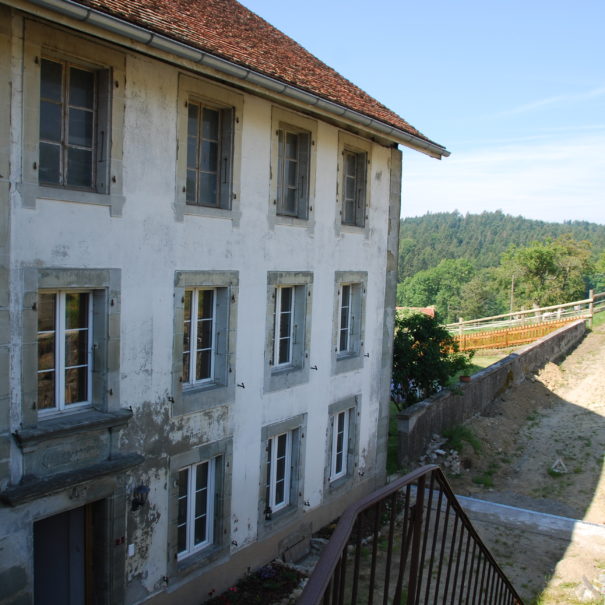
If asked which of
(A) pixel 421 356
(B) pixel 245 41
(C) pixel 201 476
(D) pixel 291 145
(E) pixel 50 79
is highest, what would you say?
(B) pixel 245 41

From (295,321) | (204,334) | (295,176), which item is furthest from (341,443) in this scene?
(295,176)

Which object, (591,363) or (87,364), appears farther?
(591,363)

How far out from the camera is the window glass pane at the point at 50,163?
648cm

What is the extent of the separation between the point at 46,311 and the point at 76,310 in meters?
0.38

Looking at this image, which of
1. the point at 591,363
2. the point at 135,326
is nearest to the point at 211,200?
the point at 135,326

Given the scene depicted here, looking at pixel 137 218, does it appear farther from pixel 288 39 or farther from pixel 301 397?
pixel 288 39

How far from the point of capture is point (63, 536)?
23.7 feet

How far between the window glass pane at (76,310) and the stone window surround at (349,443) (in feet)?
17.9

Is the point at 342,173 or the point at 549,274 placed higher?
the point at 342,173

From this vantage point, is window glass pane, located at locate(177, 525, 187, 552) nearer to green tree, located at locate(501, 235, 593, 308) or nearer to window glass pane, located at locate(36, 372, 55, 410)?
window glass pane, located at locate(36, 372, 55, 410)

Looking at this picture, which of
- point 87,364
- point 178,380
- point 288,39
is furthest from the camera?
point 288,39

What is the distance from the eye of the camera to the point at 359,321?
12.0 m

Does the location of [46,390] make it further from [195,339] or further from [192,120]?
[192,120]

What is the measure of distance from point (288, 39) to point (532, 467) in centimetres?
1148
